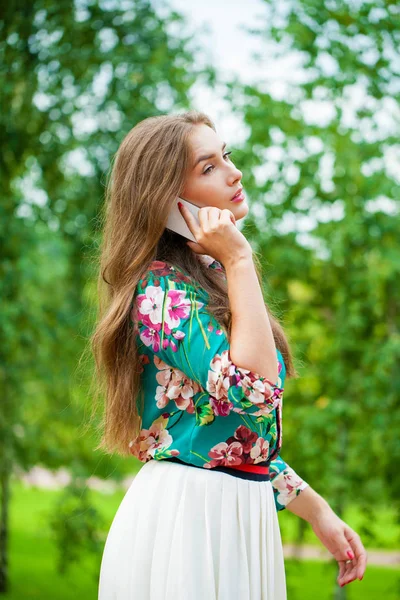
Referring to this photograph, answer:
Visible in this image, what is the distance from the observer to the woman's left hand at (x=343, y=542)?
6.54 ft

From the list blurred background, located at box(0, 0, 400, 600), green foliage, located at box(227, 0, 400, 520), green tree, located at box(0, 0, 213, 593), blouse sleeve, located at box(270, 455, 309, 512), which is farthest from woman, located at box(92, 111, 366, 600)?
green tree, located at box(0, 0, 213, 593)

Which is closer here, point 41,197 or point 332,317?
point 332,317

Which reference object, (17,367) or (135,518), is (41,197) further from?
(135,518)

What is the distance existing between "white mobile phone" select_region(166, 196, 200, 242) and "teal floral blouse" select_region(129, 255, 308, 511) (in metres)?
0.10

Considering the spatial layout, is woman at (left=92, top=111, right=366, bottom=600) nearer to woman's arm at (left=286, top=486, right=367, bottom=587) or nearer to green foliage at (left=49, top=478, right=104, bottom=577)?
woman's arm at (left=286, top=486, right=367, bottom=587)

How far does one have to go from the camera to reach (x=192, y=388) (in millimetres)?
1705

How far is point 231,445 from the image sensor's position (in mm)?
1684

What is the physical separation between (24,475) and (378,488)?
325cm

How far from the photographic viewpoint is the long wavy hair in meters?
1.79

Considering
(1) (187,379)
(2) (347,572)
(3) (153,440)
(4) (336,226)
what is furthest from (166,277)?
(4) (336,226)

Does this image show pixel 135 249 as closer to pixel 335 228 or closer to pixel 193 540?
pixel 193 540

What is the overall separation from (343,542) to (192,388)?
640mm

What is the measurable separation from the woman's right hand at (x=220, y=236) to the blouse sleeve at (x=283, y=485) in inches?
24.8

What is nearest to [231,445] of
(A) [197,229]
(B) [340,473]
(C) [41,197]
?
(A) [197,229]
